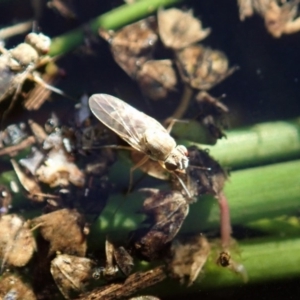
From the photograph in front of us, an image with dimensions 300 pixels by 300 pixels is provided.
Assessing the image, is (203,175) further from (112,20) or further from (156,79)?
(112,20)

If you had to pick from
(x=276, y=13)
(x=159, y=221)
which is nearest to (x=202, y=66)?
(x=276, y=13)

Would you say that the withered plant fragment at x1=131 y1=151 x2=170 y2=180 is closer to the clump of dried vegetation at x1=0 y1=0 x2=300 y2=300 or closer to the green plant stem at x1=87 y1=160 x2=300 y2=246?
the clump of dried vegetation at x1=0 y1=0 x2=300 y2=300

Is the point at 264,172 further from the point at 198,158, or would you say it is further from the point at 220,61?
the point at 220,61

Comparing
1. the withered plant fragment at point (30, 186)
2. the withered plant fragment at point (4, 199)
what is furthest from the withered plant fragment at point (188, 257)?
the withered plant fragment at point (4, 199)

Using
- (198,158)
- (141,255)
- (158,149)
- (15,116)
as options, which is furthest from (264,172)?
(15,116)

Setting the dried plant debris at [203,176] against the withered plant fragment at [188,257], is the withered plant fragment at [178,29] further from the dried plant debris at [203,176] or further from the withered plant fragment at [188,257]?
the withered plant fragment at [188,257]
